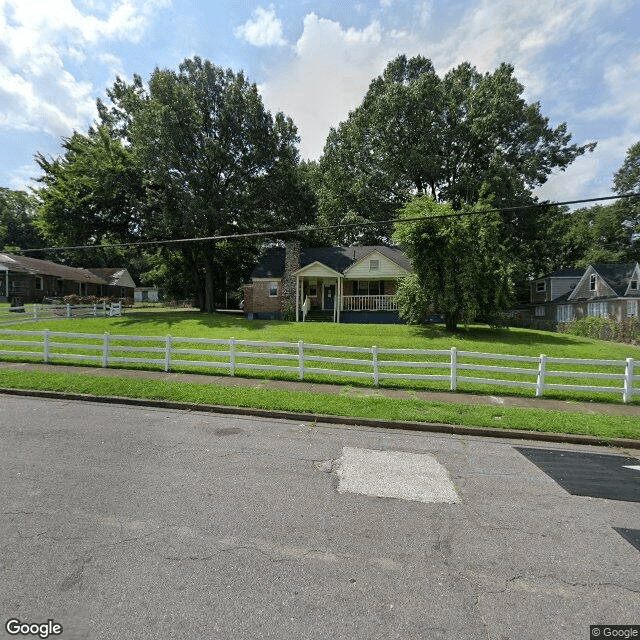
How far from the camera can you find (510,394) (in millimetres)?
9203

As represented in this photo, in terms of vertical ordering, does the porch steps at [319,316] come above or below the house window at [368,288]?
below

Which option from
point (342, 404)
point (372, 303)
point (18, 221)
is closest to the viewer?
point (342, 404)

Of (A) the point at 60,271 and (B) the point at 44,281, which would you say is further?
(A) the point at 60,271

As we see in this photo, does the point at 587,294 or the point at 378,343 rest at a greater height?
the point at 587,294

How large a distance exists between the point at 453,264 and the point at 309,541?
16676 millimetres

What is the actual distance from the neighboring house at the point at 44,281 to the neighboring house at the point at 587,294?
167 feet

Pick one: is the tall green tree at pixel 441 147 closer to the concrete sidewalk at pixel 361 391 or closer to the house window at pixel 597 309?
A: the house window at pixel 597 309

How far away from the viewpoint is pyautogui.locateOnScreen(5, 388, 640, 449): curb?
6.50 meters

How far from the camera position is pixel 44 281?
40.3 meters

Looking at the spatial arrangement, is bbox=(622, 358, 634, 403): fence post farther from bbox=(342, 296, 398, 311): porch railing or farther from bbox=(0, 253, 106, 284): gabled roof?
bbox=(0, 253, 106, 284): gabled roof

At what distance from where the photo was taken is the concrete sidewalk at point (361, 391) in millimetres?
8258

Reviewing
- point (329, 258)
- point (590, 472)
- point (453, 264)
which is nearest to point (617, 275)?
point (453, 264)

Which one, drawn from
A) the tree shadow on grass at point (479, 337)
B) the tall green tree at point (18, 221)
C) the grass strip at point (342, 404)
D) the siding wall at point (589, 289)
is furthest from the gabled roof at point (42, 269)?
the siding wall at point (589, 289)

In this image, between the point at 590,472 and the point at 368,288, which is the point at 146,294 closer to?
the point at 368,288
